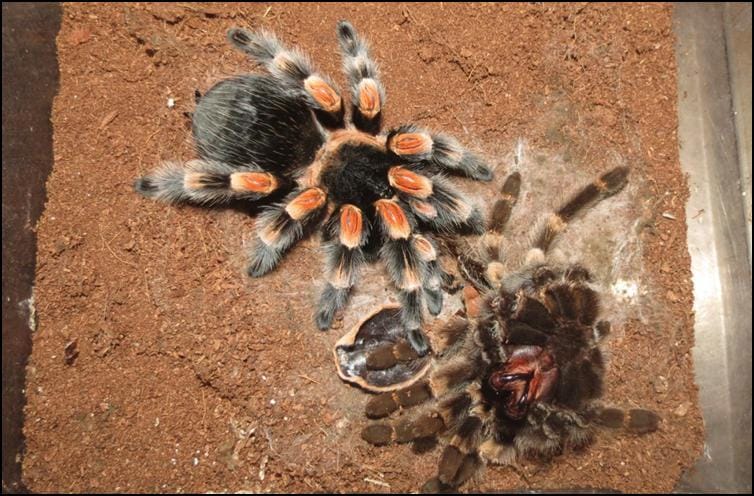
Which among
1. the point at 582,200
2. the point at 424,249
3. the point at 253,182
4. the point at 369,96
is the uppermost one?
the point at 582,200

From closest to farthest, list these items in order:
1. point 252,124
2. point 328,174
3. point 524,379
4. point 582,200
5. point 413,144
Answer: point 524,379, point 252,124, point 413,144, point 328,174, point 582,200

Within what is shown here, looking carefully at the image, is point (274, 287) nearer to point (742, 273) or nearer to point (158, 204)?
point (158, 204)

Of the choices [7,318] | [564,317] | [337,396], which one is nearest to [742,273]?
[564,317]

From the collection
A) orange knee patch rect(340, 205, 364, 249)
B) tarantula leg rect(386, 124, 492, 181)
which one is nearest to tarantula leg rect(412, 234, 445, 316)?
orange knee patch rect(340, 205, 364, 249)

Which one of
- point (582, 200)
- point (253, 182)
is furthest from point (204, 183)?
point (582, 200)

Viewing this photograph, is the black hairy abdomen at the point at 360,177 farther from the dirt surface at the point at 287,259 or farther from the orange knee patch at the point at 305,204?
the dirt surface at the point at 287,259

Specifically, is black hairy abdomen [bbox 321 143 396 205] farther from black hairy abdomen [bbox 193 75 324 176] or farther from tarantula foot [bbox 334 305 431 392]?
tarantula foot [bbox 334 305 431 392]

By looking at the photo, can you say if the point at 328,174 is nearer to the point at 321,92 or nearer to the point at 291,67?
the point at 321,92
